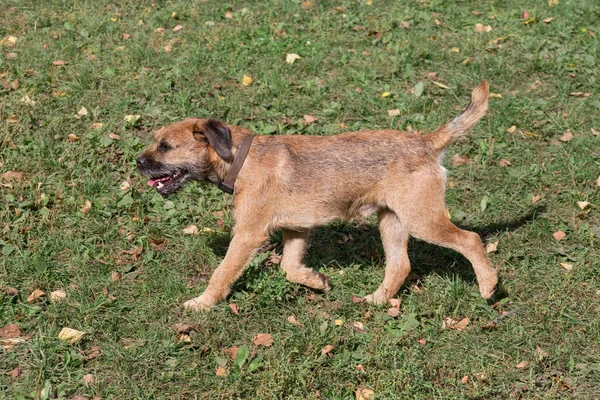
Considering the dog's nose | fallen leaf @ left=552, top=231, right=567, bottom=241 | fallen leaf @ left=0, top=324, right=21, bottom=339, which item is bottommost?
fallen leaf @ left=552, top=231, right=567, bottom=241

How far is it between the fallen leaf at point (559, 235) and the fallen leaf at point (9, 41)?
6.94 metres

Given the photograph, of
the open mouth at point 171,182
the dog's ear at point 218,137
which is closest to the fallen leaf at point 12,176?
the open mouth at point 171,182

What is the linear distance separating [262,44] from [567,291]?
5.25 m

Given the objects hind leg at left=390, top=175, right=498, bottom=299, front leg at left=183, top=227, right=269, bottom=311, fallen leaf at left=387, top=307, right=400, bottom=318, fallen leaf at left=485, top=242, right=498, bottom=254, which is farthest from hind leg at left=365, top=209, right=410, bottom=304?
front leg at left=183, top=227, right=269, bottom=311

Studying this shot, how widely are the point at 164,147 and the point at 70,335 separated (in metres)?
1.67

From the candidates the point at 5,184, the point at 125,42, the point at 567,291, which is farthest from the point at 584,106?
the point at 5,184

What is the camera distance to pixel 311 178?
6.20 meters

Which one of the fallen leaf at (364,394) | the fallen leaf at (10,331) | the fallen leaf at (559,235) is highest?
the fallen leaf at (10,331)

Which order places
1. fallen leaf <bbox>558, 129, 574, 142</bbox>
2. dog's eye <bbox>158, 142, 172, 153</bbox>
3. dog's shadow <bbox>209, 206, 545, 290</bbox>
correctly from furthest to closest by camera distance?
fallen leaf <bbox>558, 129, 574, 142</bbox> < dog's shadow <bbox>209, 206, 545, 290</bbox> < dog's eye <bbox>158, 142, 172, 153</bbox>

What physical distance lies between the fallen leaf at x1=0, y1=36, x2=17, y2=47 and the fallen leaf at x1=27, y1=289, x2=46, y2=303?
4.65 meters

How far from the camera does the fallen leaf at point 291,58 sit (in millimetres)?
9523

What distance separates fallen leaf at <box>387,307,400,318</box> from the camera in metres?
6.19

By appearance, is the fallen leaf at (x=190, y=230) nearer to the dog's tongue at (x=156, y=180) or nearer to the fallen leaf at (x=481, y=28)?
the dog's tongue at (x=156, y=180)

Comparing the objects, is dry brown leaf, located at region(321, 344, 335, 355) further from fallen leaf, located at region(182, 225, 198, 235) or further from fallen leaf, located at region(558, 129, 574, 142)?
fallen leaf, located at region(558, 129, 574, 142)
